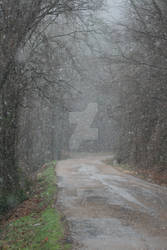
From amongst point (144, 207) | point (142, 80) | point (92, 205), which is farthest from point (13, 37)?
point (142, 80)

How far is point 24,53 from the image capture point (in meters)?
11.5

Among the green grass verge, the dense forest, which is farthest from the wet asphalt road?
the dense forest

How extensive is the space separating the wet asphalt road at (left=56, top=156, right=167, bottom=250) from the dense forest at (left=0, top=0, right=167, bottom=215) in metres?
2.43

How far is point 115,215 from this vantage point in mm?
8188

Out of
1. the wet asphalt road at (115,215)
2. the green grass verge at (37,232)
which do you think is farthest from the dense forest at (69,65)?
the wet asphalt road at (115,215)

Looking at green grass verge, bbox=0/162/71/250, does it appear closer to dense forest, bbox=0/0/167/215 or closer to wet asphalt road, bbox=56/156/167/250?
wet asphalt road, bbox=56/156/167/250

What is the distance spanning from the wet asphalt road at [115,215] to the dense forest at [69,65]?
2.43 m

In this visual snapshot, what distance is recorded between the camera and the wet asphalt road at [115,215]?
20.0ft

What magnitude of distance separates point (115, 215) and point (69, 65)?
8520mm

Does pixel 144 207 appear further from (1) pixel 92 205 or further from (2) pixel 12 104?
(2) pixel 12 104

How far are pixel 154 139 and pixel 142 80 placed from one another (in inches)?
140

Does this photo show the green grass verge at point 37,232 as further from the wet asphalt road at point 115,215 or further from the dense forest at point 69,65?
the dense forest at point 69,65

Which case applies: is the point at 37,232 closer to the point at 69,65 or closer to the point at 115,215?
the point at 115,215

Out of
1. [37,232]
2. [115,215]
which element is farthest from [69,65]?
[37,232]
